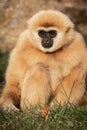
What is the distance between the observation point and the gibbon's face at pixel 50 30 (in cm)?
975

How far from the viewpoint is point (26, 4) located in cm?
1731

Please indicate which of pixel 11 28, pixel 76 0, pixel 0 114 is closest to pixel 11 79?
pixel 0 114

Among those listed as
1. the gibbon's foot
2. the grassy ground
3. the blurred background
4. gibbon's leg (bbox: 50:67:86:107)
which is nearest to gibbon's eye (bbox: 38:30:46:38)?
gibbon's leg (bbox: 50:67:86:107)

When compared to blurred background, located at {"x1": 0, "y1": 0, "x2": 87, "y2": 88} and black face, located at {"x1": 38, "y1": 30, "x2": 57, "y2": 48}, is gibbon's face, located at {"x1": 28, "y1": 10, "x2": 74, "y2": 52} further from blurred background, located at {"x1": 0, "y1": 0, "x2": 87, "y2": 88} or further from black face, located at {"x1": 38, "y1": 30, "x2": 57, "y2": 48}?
→ blurred background, located at {"x1": 0, "y1": 0, "x2": 87, "y2": 88}

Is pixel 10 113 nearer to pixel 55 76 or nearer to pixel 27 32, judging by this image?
pixel 55 76

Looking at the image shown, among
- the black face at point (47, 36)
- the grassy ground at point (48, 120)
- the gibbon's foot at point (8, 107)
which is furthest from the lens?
the black face at point (47, 36)

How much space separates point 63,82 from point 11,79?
1.01 m

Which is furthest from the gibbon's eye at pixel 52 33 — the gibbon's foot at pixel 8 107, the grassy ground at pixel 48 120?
the grassy ground at pixel 48 120

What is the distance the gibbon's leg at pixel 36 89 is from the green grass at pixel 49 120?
Answer: 0.74 metres

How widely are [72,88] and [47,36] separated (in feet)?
4.32

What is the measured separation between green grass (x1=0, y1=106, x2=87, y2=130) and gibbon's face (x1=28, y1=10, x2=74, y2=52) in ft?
5.83

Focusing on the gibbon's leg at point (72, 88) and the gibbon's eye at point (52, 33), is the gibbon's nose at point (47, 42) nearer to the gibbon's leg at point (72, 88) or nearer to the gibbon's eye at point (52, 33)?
the gibbon's eye at point (52, 33)

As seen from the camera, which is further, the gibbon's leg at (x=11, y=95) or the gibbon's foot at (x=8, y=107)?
the gibbon's leg at (x=11, y=95)

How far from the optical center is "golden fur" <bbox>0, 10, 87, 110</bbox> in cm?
946
